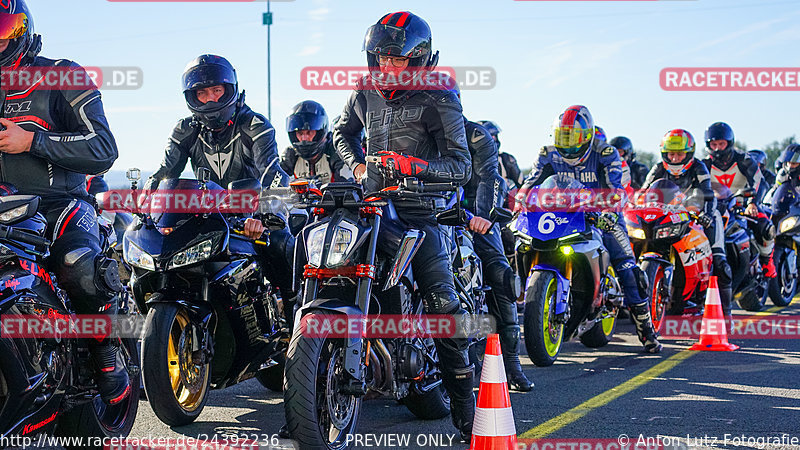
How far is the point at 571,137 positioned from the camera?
373 inches

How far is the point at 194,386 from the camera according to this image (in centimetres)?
600

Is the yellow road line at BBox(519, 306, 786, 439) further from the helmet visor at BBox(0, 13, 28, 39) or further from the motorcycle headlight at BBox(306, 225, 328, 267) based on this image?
the helmet visor at BBox(0, 13, 28, 39)

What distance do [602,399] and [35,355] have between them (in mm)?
4159

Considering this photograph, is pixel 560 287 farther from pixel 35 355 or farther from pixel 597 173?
pixel 35 355

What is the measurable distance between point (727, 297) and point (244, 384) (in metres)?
6.29

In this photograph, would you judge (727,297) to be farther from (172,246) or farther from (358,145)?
(172,246)

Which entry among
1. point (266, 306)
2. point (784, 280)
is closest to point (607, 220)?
point (266, 306)

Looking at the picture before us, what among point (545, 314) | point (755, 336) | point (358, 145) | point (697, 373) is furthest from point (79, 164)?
point (755, 336)

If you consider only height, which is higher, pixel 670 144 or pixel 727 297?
pixel 670 144

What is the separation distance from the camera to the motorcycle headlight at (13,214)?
4.22 m

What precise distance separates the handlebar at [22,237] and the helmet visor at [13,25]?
934 millimetres

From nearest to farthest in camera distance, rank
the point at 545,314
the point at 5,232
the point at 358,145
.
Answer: the point at 5,232 → the point at 358,145 → the point at 545,314

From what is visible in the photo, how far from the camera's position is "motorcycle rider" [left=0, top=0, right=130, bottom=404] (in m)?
4.55

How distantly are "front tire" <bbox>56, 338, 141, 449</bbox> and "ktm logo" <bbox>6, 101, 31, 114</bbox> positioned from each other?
52.7 inches
